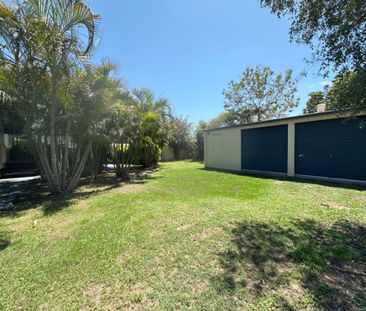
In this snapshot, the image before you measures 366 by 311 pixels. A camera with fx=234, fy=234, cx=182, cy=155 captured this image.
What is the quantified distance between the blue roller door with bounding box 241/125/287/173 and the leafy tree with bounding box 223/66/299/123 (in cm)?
1474

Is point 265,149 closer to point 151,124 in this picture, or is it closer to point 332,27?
point 151,124

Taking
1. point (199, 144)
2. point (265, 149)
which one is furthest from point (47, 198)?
point (199, 144)

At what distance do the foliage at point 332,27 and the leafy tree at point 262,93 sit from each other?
937 inches

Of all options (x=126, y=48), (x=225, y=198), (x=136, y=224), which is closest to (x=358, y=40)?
(x=225, y=198)

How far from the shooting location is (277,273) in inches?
117

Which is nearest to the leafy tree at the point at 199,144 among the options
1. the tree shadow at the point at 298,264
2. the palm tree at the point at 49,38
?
the palm tree at the point at 49,38

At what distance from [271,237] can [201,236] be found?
3.91ft

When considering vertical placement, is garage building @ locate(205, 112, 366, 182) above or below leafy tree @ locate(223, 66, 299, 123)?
below

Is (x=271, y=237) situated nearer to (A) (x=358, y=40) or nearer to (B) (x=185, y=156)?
(A) (x=358, y=40)

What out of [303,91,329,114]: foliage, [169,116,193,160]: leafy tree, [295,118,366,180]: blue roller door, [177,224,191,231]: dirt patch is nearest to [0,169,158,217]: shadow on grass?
[177,224,191,231]: dirt patch

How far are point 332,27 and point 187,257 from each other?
14.7 ft

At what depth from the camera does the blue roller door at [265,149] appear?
11945 millimetres

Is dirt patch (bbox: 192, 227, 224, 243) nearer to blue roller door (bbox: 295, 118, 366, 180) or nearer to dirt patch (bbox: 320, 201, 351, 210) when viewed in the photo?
dirt patch (bbox: 320, 201, 351, 210)

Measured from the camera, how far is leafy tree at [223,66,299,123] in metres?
27.4
